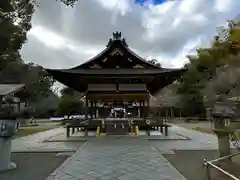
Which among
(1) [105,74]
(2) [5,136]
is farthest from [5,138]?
(1) [105,74]

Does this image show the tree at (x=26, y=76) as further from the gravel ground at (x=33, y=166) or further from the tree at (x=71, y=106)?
the gravel ground at (x=33, y=166)

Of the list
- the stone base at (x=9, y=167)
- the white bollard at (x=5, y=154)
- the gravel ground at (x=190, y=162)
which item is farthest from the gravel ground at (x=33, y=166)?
the gravel ground at (x=190, y=162)

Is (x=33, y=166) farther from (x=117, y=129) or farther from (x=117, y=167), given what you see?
(x=117, y=129)

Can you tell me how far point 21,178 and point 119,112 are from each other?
17.0m

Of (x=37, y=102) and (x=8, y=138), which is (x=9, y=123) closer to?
(x=8, y=138)

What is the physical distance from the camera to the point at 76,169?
21.0 ft

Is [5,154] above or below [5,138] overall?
below

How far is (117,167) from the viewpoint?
6.54 m

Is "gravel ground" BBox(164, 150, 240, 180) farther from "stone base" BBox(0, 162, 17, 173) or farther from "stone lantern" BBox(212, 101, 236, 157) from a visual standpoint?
"stone base" BBox(0, 162, 17, 173)

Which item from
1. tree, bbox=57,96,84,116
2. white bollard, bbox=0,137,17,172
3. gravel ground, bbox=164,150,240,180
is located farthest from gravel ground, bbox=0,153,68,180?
tree, bbox=57,96,84,116

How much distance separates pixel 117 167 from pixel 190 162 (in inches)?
84.0

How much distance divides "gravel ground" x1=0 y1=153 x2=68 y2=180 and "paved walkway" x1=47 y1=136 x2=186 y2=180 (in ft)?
0.99

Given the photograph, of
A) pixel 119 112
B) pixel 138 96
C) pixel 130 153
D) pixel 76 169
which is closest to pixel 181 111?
pixel 119 112

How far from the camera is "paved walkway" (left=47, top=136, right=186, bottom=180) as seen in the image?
18.9 feet
